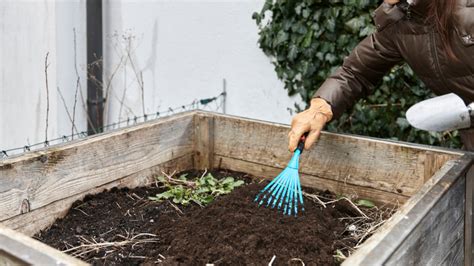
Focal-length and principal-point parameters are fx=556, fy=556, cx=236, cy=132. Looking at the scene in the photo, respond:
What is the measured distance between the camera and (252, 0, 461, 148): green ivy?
321cm

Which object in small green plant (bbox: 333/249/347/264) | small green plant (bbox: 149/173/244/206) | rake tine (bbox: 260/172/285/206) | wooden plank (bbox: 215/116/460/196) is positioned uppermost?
wooden plank (bbox: 215/116/460/196)

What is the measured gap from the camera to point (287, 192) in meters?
2.00

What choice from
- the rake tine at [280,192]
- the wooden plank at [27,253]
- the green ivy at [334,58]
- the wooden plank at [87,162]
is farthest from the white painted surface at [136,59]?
the wooden plank at [27,253]

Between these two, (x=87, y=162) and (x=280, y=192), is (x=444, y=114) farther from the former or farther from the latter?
(x=87, y=162)

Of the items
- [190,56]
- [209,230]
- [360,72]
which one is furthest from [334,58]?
[209,230]

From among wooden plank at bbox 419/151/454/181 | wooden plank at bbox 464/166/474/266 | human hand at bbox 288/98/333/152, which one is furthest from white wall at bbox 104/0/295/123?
wooden plank at bbox 464/166/474/266

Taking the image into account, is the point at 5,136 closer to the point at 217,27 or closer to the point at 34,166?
the point at 217,27

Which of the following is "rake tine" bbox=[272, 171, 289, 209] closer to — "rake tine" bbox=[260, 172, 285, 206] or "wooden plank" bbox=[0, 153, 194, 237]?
"rake tine" bbox=[260, 172, 285, 206]

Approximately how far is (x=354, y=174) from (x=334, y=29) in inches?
57.8

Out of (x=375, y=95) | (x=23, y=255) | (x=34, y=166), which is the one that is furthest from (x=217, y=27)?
(x=23, y=255)

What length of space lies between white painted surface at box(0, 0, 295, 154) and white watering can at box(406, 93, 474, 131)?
2166 mm

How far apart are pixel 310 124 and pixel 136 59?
9.40 feet

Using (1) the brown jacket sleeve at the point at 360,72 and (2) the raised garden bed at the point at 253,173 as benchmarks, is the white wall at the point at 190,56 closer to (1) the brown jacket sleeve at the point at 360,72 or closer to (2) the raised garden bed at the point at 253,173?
(2) the raised garden bed at the point at 253,173

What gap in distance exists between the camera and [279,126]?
2252 mm
